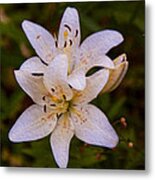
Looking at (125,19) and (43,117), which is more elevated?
(125,19)

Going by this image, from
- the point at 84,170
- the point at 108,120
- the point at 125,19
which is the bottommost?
the point at 84,170

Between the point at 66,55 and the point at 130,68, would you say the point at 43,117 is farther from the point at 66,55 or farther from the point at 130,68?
the point at 130,68

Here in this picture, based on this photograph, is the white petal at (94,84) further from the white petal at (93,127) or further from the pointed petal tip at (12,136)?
the pointed petal tip at (12,136)

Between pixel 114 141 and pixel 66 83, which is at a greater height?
pixel 66 83

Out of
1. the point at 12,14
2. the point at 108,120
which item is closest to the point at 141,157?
the point at 108,120

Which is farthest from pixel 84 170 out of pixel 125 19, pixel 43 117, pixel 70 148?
pixel 125 19

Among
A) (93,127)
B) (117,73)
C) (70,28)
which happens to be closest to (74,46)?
(70,28)

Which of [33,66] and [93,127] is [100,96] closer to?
[93,127]

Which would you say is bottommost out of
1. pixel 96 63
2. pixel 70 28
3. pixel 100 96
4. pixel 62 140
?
pixel 62 140
